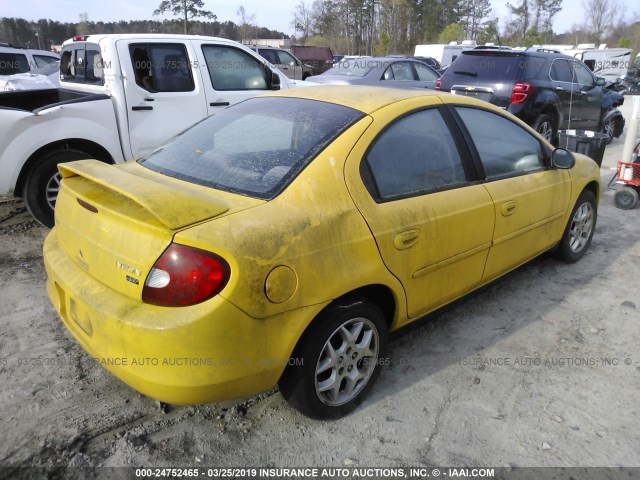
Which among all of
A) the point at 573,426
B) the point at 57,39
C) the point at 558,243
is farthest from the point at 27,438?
the point at 57,39

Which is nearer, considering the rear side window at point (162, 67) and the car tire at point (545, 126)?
the rear side window at point (162, 67)

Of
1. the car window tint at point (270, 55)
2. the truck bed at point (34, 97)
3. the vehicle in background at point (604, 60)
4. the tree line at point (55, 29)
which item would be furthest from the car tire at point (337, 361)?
the tree line at point (55, 29)

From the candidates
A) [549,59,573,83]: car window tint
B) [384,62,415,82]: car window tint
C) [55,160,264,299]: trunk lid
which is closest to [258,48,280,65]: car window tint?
[384,62,415,82]: car window tint

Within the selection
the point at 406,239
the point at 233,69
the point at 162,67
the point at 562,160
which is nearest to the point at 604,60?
the point at 233,69

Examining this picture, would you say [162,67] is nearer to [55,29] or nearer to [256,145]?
[256,145]

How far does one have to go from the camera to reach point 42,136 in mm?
4836

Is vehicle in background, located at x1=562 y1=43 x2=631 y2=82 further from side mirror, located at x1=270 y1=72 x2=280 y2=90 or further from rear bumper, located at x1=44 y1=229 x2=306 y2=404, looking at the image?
rear bumper, located at x1=44 y1=229 x2=306 y2=404

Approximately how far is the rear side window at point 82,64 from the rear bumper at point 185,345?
4304mm

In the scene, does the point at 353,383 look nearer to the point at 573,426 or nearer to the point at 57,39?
the point at 573,426

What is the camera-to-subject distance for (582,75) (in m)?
9.98

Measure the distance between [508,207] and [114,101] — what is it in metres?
4.19

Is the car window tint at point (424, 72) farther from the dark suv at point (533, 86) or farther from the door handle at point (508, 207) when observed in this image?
the door handle at point (508, 207)

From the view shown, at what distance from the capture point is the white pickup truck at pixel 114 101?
15.9 ft

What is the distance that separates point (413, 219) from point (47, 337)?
243cm
